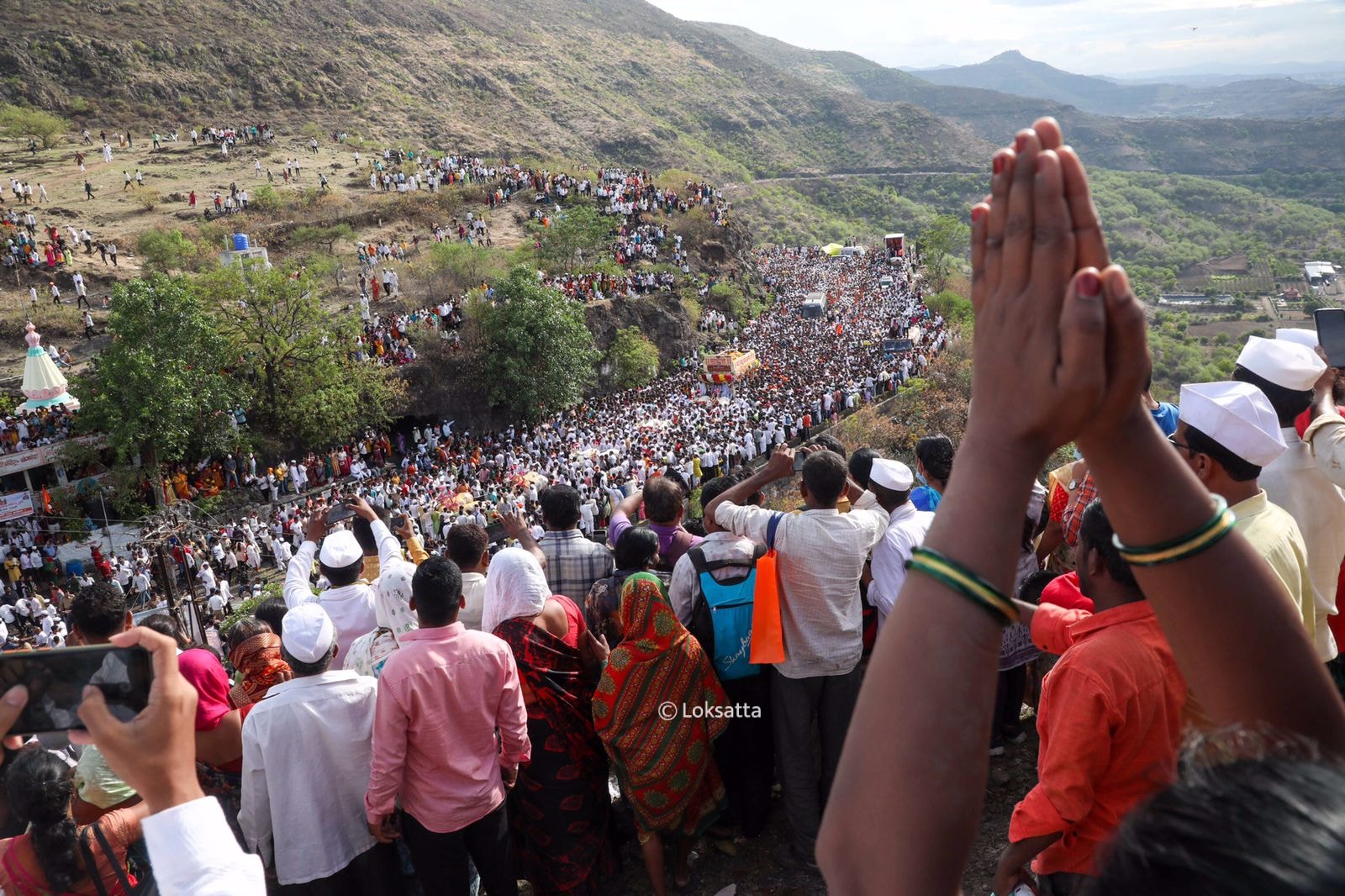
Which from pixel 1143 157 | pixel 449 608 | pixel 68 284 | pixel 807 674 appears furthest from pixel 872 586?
pixel 1143 157

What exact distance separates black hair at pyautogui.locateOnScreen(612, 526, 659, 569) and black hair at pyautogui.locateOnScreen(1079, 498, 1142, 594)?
166cm

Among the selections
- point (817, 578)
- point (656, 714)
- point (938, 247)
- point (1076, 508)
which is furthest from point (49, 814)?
point (938, 247)

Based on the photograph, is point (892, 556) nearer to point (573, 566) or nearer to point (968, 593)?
point (573, 566)

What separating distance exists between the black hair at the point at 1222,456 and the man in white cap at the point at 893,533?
3.72 feet

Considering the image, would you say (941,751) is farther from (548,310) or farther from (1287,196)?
(1287,196)

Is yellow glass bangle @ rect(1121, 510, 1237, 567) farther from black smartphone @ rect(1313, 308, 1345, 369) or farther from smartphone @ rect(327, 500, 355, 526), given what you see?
smartphone @ rect(327, 500, 355, 526)

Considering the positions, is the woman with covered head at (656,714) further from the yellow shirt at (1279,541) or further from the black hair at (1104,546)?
the yellow shirt at (1279,541)

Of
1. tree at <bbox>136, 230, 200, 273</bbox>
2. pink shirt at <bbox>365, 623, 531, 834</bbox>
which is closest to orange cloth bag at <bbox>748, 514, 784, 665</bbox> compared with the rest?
pink shirt at <bbox>365, 623, 531, 834</bbox>

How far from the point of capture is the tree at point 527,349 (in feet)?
Answer: 78.9

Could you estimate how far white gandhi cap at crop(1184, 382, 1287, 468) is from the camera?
1.97 metres

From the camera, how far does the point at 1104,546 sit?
6.35 feet

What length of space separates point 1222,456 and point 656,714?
6.39 feet

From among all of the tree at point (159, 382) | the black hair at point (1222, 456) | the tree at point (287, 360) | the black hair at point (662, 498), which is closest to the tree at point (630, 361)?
the tree at point (287, 360)

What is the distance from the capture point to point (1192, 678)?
91 centimetres
